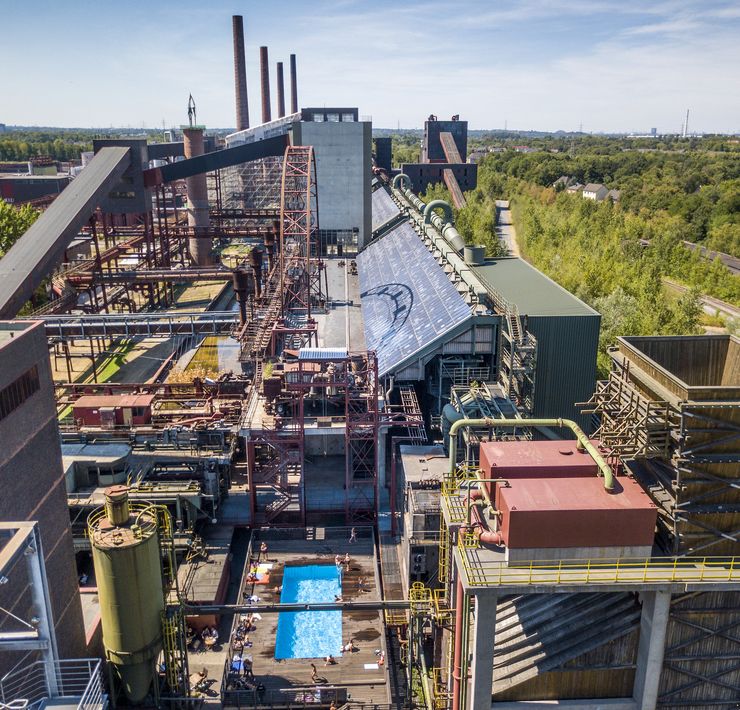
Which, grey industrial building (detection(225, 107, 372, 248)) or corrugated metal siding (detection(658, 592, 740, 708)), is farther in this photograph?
grey industrial building (detection(225, 107, 372, 248))

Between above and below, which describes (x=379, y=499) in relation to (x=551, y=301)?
below

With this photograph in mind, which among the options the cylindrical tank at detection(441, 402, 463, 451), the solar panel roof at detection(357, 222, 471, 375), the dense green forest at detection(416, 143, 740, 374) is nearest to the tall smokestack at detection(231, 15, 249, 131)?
the dense green forest at detection(416, 143, 740, 374)

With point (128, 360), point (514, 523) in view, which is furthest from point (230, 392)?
point (514, 523)

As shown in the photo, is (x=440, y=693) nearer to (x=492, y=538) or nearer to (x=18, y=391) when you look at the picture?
(x=492, y=538)

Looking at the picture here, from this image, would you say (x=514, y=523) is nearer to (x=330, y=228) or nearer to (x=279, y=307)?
(x=279, y=307)

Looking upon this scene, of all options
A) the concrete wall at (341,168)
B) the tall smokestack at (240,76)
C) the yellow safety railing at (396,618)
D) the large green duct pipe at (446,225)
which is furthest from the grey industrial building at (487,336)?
the tall smokestack at (240,76)

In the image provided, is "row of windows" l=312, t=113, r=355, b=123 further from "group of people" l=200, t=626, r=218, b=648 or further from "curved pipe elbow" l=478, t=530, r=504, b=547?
"curved pipe elbow" l=478, t=530, r=504, b=547

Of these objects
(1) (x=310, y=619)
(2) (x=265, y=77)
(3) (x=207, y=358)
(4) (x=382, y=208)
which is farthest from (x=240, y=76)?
(1) (x=310, y=619)
